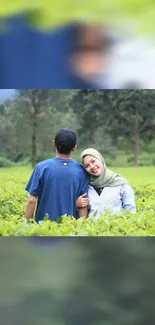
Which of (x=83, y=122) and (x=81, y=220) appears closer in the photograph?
(x=81, y=220)

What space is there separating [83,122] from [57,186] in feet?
1.49

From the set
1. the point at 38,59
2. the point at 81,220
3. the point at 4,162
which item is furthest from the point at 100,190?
the point at 38,59

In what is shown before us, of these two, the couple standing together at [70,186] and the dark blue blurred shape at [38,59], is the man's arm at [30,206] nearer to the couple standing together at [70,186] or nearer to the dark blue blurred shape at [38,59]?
the couple standing together at [70,186]

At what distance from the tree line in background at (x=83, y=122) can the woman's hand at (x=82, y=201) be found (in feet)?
0.95

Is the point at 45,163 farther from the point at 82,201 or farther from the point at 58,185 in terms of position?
the point at 82,201

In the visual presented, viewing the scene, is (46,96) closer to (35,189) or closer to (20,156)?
(20,156)

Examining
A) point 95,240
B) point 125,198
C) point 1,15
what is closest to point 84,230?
point 95,240

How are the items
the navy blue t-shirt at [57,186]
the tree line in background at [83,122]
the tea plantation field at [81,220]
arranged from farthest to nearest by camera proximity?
1. the tree line in background at [83,122]
2. the navy blue t-shirt at [57,186]
3. the tea plantation field at [81,220]

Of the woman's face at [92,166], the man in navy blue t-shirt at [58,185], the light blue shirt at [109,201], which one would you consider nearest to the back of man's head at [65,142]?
the man in navy blue t-shirt at [58,185]

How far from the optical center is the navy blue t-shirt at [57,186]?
3.01 meters

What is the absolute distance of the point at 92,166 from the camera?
9.89 feet

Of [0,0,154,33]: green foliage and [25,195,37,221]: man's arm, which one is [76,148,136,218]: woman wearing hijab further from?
[0,0,154,33]: green foliage

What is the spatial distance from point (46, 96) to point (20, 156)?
38 centimetres

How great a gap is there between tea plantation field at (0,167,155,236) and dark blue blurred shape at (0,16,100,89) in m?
0.50
